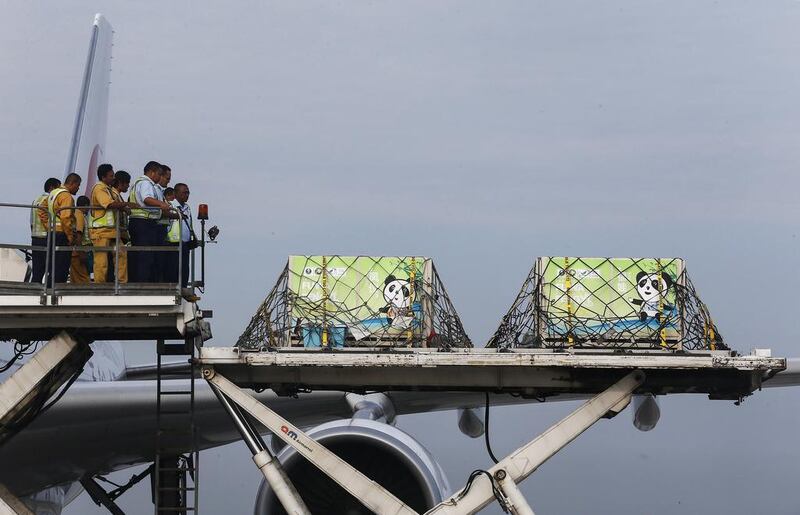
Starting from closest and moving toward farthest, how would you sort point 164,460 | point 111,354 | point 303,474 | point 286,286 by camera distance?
point 286,286 < point 303,474 < point 164,460 < point 111,354

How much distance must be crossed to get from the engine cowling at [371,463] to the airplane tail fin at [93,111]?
1242 centimetres

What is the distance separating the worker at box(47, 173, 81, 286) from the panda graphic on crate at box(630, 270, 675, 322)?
5006 millimetres

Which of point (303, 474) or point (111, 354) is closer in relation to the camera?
point (303, 474)

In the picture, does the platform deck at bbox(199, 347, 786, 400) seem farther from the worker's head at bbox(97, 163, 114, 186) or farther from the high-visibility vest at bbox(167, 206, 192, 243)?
the worker's head at bbox(97, 163, 114, 186)

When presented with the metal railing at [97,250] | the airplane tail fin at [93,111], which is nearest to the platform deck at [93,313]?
the metal railing at [97,250]

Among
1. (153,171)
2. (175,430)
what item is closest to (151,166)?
(153,171)

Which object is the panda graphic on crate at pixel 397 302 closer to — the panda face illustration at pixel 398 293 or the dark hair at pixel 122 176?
the panda face illustration at pixel 398 293

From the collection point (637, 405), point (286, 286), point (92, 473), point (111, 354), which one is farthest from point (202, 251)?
point (111, 354)

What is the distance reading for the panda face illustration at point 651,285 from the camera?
34.9 feet

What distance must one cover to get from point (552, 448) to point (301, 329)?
7.79 ft

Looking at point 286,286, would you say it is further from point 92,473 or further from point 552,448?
point 92,473

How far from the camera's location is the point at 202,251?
11.5m

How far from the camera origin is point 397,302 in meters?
10.8

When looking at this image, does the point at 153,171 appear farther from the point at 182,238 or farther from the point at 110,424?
the point at 110,424
